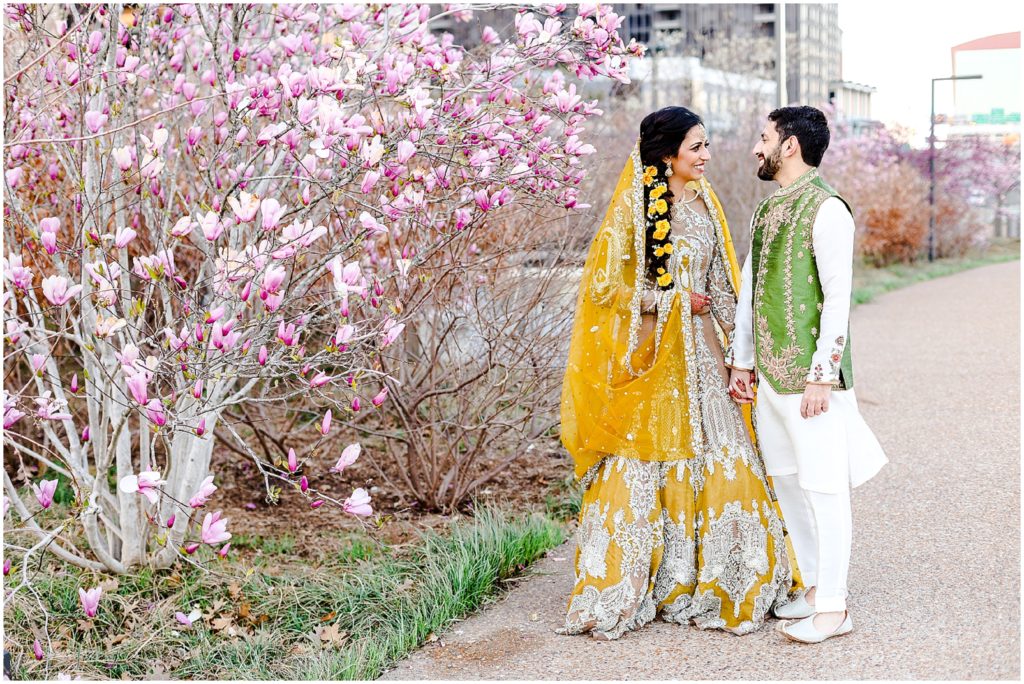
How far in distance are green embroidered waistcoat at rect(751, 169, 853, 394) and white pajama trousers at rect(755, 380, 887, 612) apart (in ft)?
0.27

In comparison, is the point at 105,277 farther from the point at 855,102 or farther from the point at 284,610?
the point at 855,102

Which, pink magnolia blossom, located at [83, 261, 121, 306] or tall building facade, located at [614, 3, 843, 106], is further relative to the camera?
tall building facade, located at [614, 3, 843, 106]

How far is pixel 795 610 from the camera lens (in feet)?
12.6

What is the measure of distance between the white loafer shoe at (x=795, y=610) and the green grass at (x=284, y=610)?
108cm

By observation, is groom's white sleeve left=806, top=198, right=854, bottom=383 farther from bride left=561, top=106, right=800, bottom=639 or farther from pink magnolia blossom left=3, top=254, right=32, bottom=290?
pink magnolia blossom left=3, top=254, right=32, bottom=290

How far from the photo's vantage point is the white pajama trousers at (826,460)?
143 inches

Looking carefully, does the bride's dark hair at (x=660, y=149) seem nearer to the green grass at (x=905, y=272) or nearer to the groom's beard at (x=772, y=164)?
the groom's beard at (x=772, y=164)

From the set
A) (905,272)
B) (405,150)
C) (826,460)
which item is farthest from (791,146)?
(905,272)

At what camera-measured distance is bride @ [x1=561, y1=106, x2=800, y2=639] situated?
375 centimetres

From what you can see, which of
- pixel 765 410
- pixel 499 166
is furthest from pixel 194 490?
pixel 765 410

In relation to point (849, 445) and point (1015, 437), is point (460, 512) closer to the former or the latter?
point (849, 445)

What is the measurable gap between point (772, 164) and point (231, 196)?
5.72 ft

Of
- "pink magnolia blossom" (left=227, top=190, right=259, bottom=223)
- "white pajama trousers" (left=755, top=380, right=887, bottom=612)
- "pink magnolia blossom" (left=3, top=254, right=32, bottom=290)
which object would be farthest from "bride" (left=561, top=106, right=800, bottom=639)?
"pink magnolia blossom" (left=3, top=254, right=32, bottom=290)

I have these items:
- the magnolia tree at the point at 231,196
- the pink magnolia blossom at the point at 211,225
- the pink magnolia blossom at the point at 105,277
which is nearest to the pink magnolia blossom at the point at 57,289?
the magnolia tree at the point at 231,196
